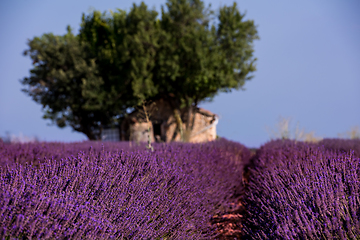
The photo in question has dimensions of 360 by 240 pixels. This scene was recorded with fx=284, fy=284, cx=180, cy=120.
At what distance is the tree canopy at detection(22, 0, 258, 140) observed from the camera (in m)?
17.4

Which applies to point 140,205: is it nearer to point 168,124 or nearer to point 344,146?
point 344,146

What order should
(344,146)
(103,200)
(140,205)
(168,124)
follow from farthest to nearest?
(168,124)
(344,146)
(140,205)
(103,200)

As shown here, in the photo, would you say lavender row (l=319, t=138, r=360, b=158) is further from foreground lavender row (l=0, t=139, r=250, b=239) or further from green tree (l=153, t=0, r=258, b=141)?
green tree (l=153, t=0, r=258, b=141)

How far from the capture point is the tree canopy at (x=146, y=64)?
1742cm

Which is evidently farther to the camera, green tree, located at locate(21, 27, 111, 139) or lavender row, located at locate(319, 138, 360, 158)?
green tree, located at locate(21, 27, 111, 139)

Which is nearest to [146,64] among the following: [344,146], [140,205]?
[344,146]

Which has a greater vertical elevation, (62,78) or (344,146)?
(62,78)

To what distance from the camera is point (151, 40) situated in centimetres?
1784

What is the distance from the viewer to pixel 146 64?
17.7 meters

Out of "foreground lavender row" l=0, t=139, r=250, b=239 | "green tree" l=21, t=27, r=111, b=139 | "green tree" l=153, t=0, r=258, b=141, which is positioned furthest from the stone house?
"foreground lavender row" l=0, t=139, r=250, b=239

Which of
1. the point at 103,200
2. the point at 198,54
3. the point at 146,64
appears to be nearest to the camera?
the point at 103,200

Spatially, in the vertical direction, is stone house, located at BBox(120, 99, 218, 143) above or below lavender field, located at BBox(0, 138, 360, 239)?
above

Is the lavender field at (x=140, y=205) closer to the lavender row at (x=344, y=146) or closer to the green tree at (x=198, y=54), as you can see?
the lavender row at (x=344, y=146)

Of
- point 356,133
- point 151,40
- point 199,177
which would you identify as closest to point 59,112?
point 151,40
